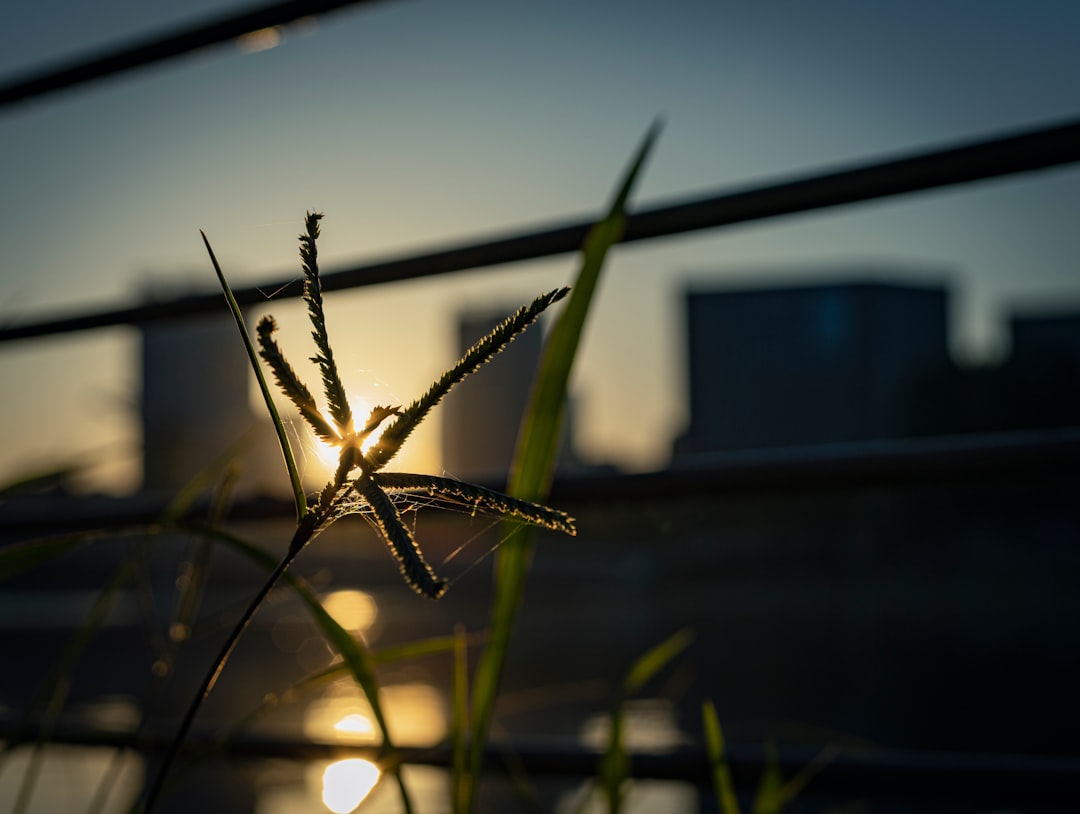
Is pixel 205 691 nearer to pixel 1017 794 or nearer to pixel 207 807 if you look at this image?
pixel 1017 794

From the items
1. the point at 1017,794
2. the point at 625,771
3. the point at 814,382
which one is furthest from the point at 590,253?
the point at 814,382

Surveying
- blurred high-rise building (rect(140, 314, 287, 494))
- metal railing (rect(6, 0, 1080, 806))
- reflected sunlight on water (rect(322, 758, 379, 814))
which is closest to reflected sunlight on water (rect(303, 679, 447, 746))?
reflected sunlight on water (rect(322, 758, 379, 814))

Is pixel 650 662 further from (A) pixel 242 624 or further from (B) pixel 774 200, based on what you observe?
(A) pixel 242 624

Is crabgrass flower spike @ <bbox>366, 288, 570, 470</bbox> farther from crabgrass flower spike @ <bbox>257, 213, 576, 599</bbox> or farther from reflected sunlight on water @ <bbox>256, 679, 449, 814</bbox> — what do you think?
reflected sunlight on water @ <bbox>256, 679, 449, 814</bbox>

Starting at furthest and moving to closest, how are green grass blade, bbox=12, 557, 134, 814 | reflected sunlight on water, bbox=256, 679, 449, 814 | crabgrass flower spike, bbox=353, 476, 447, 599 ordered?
1. reflected sunlight on water, bbox=256, 679, 449, 814
2. green grass blade, bbox=12, 557, 134, 814
3. crabgrass flower spike, bbox=353, 476, 447, 599

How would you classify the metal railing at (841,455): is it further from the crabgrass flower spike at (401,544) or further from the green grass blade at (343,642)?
the crabgrass flower spike at (401,544)

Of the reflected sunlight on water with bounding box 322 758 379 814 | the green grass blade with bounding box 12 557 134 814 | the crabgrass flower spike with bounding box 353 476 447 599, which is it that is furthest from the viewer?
the reflected sunlight on water with bounding box 322 758 379 814

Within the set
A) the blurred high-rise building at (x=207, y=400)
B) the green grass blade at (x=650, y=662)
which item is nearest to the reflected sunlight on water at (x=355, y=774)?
the blurred high-rise building at (x=207, y=400)
